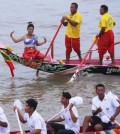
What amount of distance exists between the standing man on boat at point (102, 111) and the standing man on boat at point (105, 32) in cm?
465

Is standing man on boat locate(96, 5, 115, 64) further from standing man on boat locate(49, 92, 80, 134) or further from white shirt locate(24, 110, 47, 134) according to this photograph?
white shirt locate(24, 110, 47, 134)

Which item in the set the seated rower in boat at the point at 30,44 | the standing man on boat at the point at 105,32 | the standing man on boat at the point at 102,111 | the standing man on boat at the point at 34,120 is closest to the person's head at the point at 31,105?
the standing man on boat at the point at 34,120

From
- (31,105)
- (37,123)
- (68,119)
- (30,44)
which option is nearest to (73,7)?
(30,44)

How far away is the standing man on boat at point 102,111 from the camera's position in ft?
36.4

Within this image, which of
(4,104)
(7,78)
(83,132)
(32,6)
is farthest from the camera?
(32,6)

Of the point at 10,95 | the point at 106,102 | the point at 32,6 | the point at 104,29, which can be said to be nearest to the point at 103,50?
the point at 104,29

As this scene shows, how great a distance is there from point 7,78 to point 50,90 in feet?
5.69

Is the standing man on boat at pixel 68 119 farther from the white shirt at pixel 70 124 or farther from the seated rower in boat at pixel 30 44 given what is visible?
the seated rower in boat at pixel 30 44

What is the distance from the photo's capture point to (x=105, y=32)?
623 inches

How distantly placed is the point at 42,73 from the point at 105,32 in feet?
7.80

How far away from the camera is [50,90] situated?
15.5 m

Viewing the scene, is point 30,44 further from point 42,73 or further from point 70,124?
point 70,124

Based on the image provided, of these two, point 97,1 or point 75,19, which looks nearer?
point 75,19

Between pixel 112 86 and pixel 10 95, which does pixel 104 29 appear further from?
pixel 10 95
